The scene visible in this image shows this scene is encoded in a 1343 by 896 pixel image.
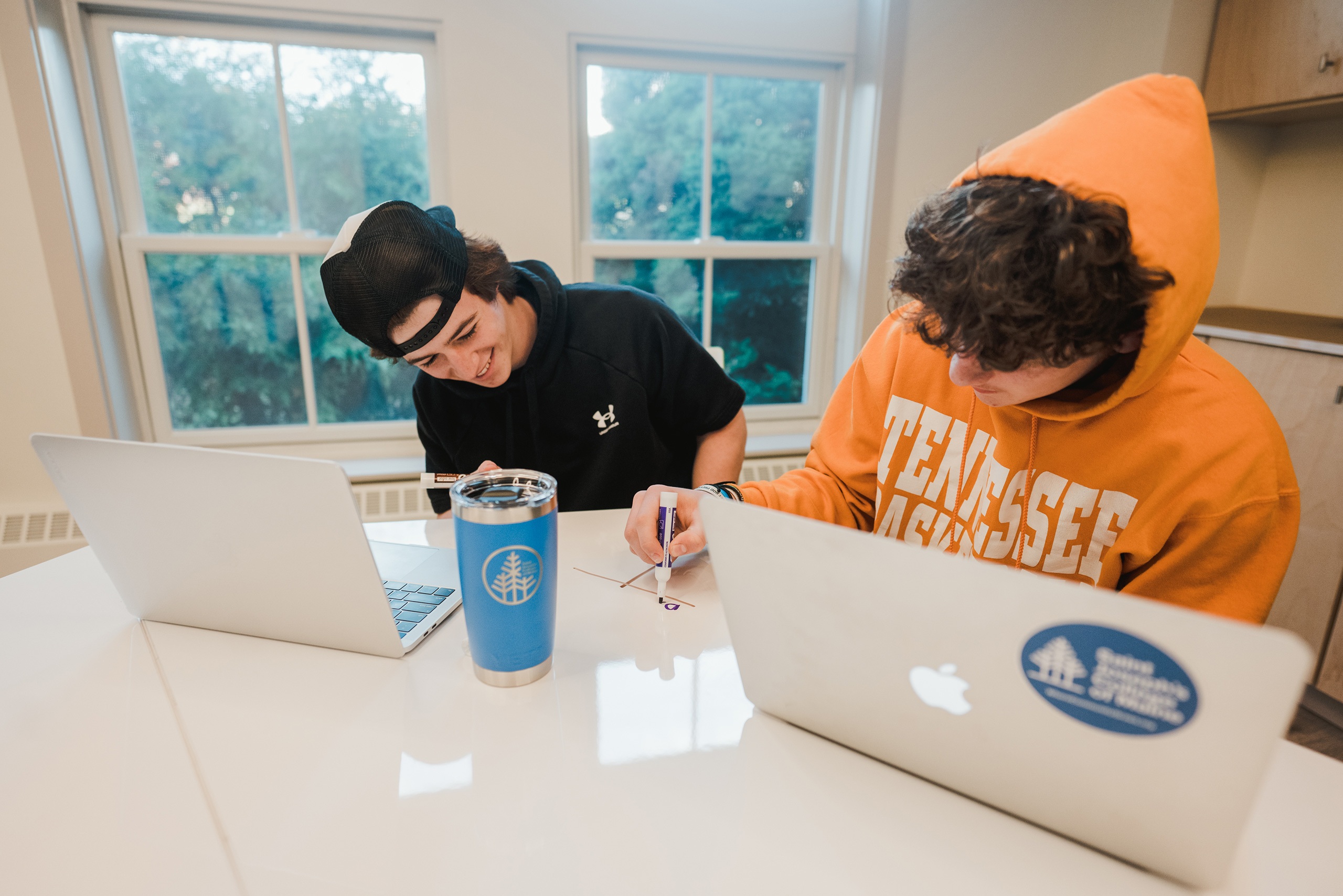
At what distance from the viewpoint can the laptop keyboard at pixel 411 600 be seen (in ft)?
2.72

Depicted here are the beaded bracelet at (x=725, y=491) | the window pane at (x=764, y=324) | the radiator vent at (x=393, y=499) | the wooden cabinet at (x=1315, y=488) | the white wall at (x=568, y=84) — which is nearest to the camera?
the beaded bracelet at (x=725, y=491)

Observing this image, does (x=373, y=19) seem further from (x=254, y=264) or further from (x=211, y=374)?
(x=211, y=374)

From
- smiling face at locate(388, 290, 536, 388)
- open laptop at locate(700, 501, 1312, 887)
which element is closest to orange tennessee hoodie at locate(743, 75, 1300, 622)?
open laptop at locate(700, 501, 1312, 887)

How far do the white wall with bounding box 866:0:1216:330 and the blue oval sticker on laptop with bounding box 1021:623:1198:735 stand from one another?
7.35 ft

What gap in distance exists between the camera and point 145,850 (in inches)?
20.6

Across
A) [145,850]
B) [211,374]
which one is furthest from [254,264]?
[145,850]

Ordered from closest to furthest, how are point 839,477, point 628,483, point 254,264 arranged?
point 839,477 < point 628,483 < point 254,264

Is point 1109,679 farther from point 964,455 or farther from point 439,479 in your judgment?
point 439,479

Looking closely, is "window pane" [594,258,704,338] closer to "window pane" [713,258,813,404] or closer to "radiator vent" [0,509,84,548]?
"window pane" [713,258,813,404]

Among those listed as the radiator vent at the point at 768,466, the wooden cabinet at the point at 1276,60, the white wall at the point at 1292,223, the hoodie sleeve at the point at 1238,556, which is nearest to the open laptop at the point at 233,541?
the hoodie sleeve at the point at 1238,556

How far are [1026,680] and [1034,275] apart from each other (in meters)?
0.35

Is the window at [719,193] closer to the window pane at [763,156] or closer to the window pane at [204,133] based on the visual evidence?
the window pane at [763,156]

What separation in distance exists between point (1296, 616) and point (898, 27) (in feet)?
6.73

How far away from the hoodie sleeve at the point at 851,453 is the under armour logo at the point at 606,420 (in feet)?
1.42
